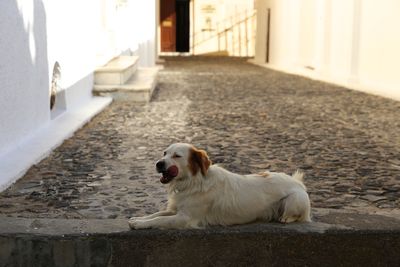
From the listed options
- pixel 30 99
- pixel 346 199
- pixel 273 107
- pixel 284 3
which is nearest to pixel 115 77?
pixel 273 107

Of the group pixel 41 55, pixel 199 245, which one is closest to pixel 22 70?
pixel 41 55

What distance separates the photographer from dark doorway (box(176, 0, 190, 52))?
38.2 meters

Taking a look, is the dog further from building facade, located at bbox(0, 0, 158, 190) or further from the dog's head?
building facade, located at bbox(0, 0, 158, 190)

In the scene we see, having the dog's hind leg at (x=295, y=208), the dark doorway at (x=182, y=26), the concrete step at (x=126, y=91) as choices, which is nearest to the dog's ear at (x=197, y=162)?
the dog's hind leg at (x=295, y=208)

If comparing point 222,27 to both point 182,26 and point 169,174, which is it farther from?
point 169,174

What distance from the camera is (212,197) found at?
317 cm

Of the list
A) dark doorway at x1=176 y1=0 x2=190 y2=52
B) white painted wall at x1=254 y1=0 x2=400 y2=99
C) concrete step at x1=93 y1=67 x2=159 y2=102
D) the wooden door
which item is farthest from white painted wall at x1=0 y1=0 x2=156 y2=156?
dark doorway at x1=176 y1=0 x2=190 y2=52

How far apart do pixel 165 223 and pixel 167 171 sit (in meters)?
0.28

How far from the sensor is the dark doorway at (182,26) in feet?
125

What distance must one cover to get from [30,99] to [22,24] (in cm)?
72

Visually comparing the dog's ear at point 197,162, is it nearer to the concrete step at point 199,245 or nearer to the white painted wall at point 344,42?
the concrete step at point 199,245

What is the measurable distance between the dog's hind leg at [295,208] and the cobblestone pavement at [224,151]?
2.07ft

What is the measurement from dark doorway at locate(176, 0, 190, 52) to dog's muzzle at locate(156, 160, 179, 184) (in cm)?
3563

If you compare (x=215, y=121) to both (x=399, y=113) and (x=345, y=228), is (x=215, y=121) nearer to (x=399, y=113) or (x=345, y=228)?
(x=399, y=113)
